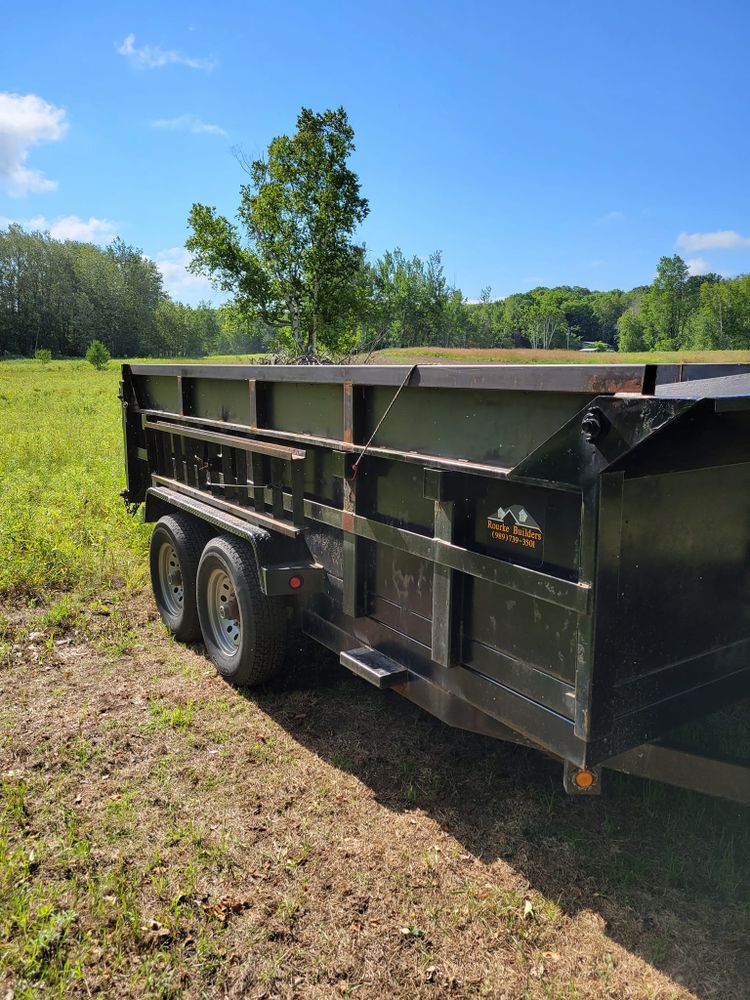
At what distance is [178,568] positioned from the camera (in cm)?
518

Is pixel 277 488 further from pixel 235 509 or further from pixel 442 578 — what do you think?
pixel 442 578

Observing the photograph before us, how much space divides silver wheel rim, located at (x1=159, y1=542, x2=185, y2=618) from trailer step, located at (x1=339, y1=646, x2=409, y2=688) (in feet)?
7.22

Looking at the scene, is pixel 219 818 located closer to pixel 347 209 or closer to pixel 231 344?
pixel 347 209

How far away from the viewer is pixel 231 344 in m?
133

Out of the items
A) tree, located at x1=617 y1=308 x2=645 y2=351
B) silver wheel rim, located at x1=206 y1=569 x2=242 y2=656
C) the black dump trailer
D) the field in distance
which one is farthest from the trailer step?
tree, located at x1=617 y1=308 x2=645 y2=351

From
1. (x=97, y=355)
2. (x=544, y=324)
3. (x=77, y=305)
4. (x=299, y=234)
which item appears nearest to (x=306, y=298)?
(x=299, y=234)

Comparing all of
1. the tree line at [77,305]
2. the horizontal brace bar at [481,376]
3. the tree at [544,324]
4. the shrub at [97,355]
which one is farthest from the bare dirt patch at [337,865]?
the tree at [544,324]

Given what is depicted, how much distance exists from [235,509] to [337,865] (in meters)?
2.13

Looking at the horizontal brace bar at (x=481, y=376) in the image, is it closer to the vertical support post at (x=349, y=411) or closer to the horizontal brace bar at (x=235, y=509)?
the vertical support post at (x=349, y=411)

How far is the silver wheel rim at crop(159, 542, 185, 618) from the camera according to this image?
207 inches

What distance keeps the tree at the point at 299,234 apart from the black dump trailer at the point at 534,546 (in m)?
29.1

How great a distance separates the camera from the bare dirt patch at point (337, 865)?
242 cm

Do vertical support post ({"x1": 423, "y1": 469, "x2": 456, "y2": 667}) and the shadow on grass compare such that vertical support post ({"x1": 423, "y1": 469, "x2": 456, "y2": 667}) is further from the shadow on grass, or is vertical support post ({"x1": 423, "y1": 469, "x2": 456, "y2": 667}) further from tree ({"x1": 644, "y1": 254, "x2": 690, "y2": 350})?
tree ({"x1": 644, "y1": 254, "x2": 690, "y2": 350})

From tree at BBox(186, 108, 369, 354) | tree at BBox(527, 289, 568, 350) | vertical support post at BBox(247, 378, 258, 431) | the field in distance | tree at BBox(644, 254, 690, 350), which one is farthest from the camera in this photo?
tree at BBox(527, 289, 568, 350)
